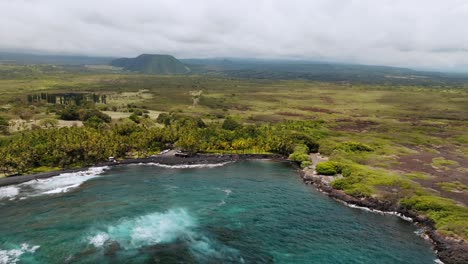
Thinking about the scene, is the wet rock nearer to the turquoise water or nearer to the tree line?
the turquoise water

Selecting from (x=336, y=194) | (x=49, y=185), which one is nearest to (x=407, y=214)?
(x=336, y=194)

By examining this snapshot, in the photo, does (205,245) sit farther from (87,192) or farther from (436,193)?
(436,193)

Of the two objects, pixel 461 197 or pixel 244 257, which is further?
pixel 461 197

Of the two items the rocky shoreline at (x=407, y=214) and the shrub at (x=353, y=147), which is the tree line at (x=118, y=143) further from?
the rocky shoreline at (x=407, y=214)

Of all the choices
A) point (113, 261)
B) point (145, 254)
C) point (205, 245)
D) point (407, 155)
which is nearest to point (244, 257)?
point (205, 245)

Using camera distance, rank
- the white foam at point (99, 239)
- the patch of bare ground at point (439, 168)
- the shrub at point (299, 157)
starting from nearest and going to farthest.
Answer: the white foam at point (99, 239), the patch of bare ground at point (439, 168), the shrub at point (299, 157)

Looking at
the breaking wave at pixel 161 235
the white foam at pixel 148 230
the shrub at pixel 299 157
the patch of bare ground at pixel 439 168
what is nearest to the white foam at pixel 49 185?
the white foam at pixel 148 230
